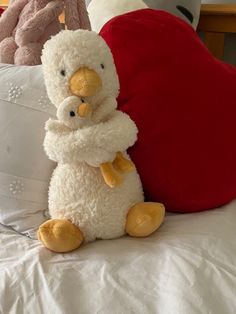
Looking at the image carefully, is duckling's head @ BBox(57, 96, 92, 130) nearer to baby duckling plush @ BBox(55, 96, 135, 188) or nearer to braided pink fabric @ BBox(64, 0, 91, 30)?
baby duckling plush @ BBox(55, 96, 135, 188)

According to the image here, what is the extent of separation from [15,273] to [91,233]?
15 centimetres

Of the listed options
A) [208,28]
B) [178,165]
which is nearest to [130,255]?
[178,165]

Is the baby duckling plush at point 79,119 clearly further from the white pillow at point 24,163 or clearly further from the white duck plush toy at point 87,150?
the white pillow at point 24,163

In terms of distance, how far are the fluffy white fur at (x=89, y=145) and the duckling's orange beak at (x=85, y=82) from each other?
0.01 meters

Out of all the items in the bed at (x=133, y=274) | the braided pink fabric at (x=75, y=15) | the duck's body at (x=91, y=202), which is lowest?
the bed at (x=133, y=274)

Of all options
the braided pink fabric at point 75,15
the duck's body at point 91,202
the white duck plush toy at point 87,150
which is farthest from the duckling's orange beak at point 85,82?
the braided pink fabric at point 75,15

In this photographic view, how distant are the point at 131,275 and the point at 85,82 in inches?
12.4

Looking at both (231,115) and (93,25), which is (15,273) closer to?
(231,115)

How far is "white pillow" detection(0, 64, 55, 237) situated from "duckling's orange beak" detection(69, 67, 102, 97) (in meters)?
0.16

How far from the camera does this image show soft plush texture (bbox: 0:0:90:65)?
3.10 ft

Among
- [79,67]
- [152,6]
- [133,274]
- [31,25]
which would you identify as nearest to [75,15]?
[31,25]

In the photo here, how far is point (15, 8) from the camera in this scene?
103 cm

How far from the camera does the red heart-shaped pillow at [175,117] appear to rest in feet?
2.44

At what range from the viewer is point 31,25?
3.08 feet
